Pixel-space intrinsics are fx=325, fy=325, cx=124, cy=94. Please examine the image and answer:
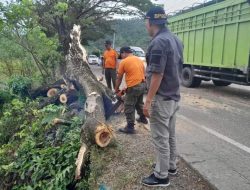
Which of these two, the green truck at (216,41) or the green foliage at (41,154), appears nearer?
the green foliage at (41,154)

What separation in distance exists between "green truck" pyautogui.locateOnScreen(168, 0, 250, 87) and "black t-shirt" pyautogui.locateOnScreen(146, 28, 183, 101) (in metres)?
6.37

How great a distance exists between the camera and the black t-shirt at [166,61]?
340 centimetres

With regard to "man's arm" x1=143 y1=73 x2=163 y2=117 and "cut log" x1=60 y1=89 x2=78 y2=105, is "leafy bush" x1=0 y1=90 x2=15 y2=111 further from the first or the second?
"man's arm" x1=143 y1=73 x2=163 y2=117

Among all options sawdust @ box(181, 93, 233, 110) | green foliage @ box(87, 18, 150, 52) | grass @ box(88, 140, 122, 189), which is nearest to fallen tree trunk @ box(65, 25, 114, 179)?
grass @ box(88, 140, 122, 189)

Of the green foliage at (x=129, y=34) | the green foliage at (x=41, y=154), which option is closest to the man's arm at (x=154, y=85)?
the green foliage at (x=41, y=154)

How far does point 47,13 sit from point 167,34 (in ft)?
53.7

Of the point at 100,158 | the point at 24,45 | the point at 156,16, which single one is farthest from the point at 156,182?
the point at 24,45

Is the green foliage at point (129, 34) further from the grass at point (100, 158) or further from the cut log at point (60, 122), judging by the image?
the grass at point (100, 158)

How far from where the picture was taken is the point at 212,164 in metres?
4.45

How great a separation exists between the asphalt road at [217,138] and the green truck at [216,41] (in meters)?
1.06

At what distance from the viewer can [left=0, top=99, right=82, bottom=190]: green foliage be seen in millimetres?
4559

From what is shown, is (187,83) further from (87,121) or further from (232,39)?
(87,121)

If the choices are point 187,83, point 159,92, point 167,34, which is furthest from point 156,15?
point 187,83

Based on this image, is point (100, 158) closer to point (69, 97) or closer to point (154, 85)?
point (154, 85)
